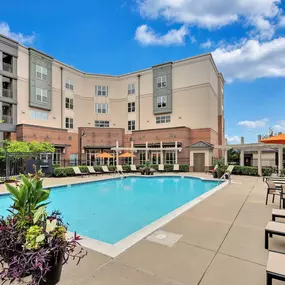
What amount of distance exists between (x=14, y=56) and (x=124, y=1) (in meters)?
14.1

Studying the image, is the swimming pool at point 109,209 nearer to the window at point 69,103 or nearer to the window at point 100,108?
the window at point 69,103

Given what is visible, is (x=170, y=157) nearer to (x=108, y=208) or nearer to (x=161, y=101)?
(x=161, y=101)

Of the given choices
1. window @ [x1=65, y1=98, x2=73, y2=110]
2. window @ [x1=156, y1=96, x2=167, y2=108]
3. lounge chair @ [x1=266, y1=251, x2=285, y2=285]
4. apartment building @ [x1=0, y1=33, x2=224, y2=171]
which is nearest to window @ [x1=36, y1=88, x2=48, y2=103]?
apartment building @ [x1=0, y1=33, x2=224, y2=171]

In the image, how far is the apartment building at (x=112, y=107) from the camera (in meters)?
22.6

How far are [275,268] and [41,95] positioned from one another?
26587mm

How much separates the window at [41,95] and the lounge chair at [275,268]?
26115 mm

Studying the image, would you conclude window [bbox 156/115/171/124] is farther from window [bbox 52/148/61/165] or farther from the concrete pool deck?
the concrete pool deck

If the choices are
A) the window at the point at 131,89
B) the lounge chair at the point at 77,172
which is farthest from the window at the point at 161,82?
the lounge chair at the point at 77,172

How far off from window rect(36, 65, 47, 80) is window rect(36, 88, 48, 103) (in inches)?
59.7

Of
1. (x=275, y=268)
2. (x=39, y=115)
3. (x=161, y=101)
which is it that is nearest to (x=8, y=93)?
(x=39, y=115)

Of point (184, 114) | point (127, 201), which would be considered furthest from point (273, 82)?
point (127, 201)

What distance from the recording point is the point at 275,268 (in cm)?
244

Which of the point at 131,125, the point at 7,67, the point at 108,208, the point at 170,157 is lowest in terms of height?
the point at 108,208

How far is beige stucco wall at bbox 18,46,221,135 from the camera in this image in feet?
80.6
